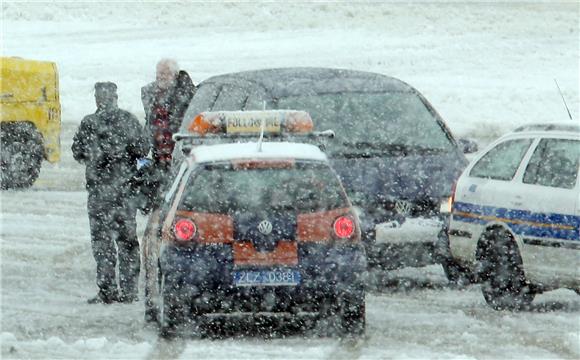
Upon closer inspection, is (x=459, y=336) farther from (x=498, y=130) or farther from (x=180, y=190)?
(x=498, y=130)

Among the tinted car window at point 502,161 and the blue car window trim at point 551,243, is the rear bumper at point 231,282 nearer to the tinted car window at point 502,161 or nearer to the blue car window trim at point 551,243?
the blue car window trim at point 551,243

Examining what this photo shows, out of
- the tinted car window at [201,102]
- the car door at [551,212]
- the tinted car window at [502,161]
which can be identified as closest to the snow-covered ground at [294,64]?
the car door at [551,212]

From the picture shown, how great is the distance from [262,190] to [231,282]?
→ 25.2 inches

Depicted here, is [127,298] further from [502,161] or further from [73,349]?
[502,161]

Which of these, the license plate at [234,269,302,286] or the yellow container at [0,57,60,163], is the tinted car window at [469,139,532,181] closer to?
the license plate at [234,269,302,286]

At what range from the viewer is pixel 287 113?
11.4m

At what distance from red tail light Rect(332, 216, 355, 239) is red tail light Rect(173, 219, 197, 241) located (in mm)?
880

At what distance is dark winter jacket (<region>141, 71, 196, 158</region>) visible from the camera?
47.6ft

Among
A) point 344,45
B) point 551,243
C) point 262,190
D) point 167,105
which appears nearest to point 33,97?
point 167,105

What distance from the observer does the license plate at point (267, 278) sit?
957cm

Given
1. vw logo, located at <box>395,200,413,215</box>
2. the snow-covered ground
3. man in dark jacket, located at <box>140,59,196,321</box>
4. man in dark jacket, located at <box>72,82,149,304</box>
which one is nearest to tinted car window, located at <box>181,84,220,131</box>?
man in dark jacket, located at <box>140,59,196,321</box>

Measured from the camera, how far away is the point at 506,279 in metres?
11.2

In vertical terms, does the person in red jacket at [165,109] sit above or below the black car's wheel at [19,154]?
above

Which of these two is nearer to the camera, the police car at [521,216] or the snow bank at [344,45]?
the police car at [521,216]
